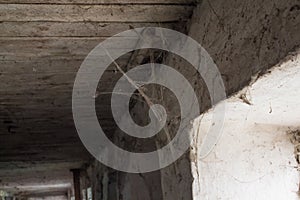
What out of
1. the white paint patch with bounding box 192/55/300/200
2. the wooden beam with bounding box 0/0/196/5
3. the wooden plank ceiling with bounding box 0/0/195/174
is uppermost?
the wooden beam with bounding box 0/0/196/5

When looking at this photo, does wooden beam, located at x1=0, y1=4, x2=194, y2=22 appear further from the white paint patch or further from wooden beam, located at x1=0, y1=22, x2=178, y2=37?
the white paint patch

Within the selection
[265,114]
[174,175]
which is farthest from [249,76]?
[174,175]

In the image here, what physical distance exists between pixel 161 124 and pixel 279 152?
1.40 ft

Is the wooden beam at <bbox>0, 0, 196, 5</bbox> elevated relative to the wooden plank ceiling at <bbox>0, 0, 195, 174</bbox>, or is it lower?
elevated

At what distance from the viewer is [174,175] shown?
1424mm

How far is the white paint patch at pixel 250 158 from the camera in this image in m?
1.23

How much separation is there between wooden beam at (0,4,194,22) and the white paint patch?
0.32 metres

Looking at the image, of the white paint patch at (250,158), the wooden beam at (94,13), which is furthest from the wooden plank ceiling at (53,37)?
the white paint patch at (250,158)

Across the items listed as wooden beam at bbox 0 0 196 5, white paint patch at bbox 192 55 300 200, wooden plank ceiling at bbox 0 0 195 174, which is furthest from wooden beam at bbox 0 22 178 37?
white paint patch at bbox 192 55 300 200

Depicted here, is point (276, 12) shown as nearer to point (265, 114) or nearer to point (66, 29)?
point (265, 114)

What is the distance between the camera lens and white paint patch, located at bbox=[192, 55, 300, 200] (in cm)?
123

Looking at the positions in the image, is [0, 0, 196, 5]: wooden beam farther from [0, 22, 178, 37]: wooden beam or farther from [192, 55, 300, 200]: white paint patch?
[192, 55, 300, 200]: white paint patch

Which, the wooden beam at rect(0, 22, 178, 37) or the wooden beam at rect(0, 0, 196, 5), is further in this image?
the wooden beam at rect(0, 22, 178, 37)

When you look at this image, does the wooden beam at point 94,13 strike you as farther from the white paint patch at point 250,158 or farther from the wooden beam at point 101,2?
the white paint patch at point 250,158
